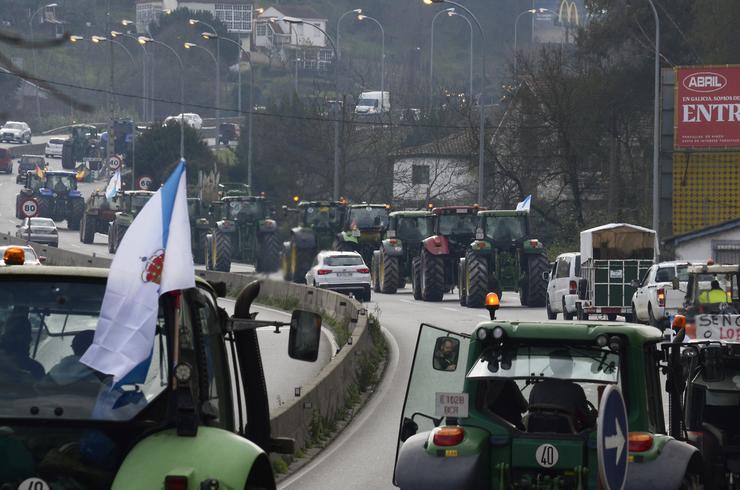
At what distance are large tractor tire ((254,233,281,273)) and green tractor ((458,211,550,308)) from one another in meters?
33.2

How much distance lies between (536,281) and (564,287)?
3328 mm

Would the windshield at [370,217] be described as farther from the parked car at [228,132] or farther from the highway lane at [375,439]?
the parked car at [228,132]

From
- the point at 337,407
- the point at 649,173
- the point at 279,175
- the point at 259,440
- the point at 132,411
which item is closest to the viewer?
the point at 132,411

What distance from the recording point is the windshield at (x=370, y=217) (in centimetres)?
4759

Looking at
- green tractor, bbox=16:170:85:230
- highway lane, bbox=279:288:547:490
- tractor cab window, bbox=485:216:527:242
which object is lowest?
highway lane, bbox=279:288:547:490

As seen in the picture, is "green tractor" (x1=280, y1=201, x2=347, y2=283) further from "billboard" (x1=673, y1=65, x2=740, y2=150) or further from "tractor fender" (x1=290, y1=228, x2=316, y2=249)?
"billboard" (x1=673, y1=65, x2=740, y2=150)

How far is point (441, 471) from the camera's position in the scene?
8.70 m

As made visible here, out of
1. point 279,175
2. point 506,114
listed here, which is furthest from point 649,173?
point 279,175

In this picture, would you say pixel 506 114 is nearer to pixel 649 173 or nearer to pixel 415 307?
pixel 649 173

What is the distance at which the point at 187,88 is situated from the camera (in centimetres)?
10212

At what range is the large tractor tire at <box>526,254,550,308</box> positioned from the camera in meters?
42.0

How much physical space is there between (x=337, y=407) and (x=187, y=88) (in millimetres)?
83140

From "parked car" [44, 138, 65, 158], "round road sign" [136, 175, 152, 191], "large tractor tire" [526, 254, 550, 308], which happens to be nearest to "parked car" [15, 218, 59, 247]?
"round road sign" [136, 175, 152, 191]

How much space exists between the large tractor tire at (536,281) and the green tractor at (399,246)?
4649 millimetres
